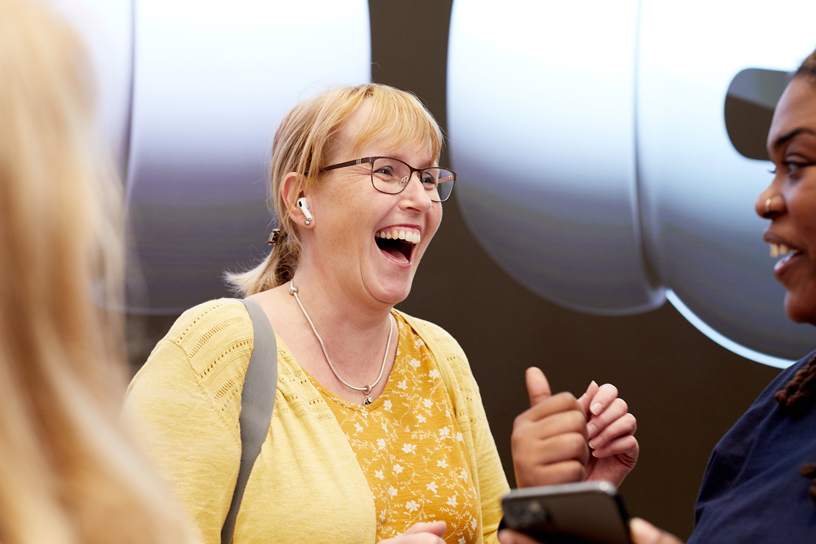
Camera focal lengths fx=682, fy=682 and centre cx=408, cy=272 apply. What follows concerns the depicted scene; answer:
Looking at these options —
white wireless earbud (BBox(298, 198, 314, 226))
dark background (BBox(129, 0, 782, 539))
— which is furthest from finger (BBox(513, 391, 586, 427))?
dark background (BBox(129, 0, 782, 539))

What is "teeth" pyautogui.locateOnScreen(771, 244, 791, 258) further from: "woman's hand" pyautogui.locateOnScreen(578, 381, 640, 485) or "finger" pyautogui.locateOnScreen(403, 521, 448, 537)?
"finger" pyautogui.locateOnScreen(403, 521, 448, 537)

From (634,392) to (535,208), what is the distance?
73 cm

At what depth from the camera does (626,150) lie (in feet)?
7.69

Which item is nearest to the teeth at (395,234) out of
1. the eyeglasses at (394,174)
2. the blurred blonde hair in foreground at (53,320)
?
the eyeglasses at (394,174)

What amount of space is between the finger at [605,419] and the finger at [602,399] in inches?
0.4

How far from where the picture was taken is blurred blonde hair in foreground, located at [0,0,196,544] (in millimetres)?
505

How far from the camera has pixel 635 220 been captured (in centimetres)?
236

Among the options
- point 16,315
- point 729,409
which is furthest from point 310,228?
point 729,409

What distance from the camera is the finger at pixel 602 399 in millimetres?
1373

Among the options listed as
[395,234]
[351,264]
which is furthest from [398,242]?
[351,264]

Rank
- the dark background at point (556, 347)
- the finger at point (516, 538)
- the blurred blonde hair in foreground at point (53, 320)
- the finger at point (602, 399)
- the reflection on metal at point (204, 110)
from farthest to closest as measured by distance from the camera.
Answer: the dark background at point (556, 347) < the reflection on metal at point (204, 110) < the finger at point (602, 399) < the finger at point (516, 538) < the blurred blonde hair in foreground at point (53, 320)

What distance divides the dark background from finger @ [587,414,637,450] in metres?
0.90

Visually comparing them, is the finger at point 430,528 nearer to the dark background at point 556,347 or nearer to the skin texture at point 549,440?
the skin texture at point 549,440

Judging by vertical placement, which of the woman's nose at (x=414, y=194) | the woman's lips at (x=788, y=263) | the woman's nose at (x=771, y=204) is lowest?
the woman's nose at (x=414, y=194)
